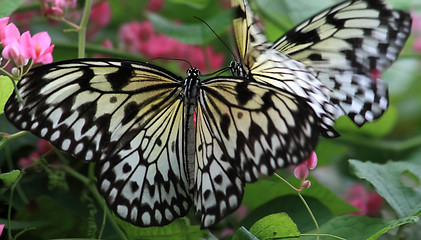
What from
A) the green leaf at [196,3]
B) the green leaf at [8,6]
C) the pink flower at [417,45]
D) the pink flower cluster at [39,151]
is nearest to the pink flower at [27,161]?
the pink flower cluster at [39,151]

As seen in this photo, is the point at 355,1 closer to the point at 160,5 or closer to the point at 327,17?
the point at 327,17

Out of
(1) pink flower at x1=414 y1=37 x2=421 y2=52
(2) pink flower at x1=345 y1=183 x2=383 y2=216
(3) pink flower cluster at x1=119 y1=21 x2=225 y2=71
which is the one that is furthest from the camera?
(1) pink flower at x1=414 y1=37 x2=421 y2=52

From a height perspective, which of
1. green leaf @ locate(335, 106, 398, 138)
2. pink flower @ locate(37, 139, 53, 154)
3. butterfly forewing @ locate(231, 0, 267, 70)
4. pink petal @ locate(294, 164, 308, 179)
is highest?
butterfly forewing @ locate(231, 0, 267, 70)

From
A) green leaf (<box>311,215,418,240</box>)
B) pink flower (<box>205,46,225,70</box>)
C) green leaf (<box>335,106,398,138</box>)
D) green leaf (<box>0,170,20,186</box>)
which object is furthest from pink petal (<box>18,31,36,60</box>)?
green leaf (<box>335,106,398,138</box>)

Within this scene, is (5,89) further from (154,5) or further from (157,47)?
(154,5)

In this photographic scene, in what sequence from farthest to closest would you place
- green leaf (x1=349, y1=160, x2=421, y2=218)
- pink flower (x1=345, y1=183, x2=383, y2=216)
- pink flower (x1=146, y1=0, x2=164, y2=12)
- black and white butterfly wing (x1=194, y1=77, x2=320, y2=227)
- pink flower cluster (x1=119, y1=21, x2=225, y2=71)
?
pink flower (x1=146, y1=0, x2=164, y2=12), pink flower cluster (x1=119, y1=21, x2=225, y2=71), pink flower (x1=345, y1=183, x2=383, y2=216), green leaf (x1=349, y1=160, x2=421, y2=218), black and white butterfly wing (x1=194, y1=77, x2=320, y2=227)

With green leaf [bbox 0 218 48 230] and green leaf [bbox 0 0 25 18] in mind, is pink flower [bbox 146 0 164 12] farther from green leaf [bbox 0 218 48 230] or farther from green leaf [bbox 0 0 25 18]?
green leaf [bbox 0 218 48 230]

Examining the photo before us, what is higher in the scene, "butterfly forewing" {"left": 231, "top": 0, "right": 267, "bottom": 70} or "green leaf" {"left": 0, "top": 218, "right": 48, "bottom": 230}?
"butterfly forewing" {"left": 231, "top": 0, "right": 267, "bottom": 70}

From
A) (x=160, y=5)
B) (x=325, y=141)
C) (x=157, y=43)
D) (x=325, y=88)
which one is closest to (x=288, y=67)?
(x=325, y=88)
